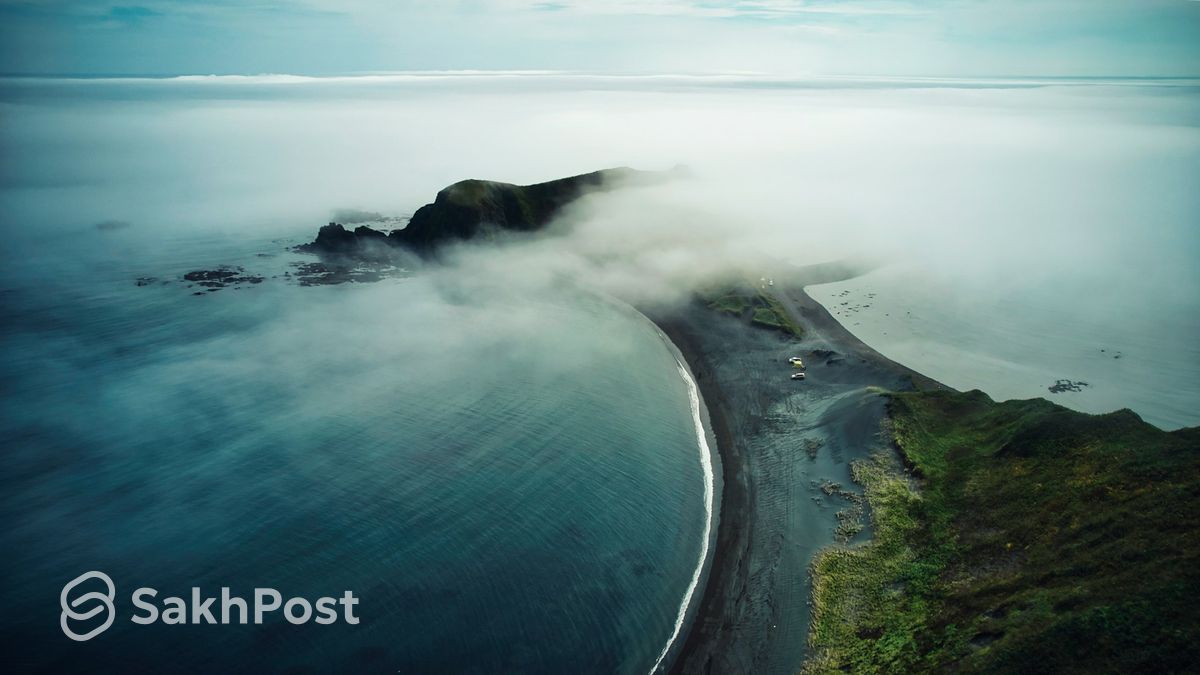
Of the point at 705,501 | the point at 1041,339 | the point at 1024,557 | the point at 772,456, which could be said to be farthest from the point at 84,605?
the point at 1041,339

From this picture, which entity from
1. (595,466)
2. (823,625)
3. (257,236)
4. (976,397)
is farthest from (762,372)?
(257,236)

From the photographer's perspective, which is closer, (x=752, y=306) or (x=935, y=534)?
(x=935, y=534)

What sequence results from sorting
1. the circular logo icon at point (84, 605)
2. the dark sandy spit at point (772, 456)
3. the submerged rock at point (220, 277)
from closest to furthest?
the circular logo icon at point (84, 605) → the dark sandy spit at point (772, 456) → the submerged rock at point (220, 277)

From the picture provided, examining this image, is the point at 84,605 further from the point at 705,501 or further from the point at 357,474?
the point at 705,501

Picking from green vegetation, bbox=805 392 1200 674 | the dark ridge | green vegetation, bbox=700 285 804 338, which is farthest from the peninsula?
the dark ridge

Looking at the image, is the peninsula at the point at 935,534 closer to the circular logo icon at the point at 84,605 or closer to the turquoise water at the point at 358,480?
the turquoise water at the point at 358,480

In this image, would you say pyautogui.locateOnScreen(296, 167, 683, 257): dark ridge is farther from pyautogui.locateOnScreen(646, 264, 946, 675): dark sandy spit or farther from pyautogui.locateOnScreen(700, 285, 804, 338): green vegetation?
pyautogui.locateOnScreen(646, 264, 946, 675): dark sandy spit

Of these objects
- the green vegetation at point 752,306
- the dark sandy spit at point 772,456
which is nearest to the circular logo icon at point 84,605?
the dark sandy spit at point 772,456
